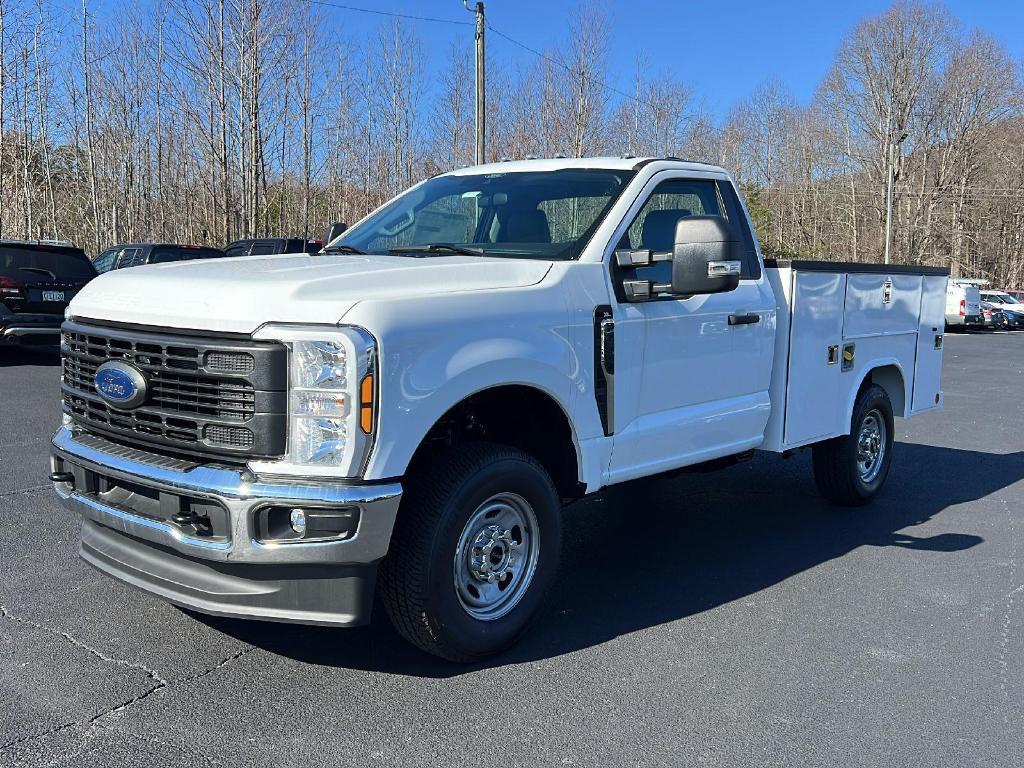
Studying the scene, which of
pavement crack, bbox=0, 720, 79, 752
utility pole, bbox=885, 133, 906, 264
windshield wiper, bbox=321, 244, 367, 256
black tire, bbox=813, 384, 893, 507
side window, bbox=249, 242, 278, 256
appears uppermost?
utility pole, bbox=885, 133, 906, 264

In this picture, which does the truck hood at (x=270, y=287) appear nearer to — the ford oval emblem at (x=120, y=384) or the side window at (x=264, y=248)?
the ford oval emblem at (x=120, y=384)

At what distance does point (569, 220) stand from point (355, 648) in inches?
87.9

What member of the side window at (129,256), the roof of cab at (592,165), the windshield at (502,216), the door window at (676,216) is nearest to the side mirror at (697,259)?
the door window at (676,216)

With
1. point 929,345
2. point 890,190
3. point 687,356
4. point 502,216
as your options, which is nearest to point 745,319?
point 687,356

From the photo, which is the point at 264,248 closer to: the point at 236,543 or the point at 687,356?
the point at 687,356

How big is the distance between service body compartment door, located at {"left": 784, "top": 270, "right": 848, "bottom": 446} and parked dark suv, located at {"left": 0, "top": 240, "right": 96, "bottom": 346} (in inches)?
444

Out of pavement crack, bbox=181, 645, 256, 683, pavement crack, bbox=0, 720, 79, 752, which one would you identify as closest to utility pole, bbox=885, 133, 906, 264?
pavement crack, bbox=181, 645, 256, 683

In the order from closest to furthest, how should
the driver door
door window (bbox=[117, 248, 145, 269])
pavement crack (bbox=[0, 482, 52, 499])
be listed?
the driver door, pavement crack (bbox=[0, 482, 52, 499]), door window (bbox=[117, 248, 145, 269])

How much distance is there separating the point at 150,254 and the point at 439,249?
16.1 meters

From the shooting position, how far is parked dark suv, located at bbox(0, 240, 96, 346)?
1330 cm

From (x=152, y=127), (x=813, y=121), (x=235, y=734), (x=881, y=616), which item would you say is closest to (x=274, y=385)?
(x=235, y=734)

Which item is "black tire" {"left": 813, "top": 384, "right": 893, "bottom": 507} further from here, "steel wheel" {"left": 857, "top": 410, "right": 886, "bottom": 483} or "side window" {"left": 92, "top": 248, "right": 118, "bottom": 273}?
"side window" {"left": 92, "top": 248, "right": 118, "bottom": 273}

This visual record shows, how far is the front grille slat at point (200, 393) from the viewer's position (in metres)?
3.28

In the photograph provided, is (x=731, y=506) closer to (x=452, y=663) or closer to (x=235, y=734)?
(x=452, y=663)
